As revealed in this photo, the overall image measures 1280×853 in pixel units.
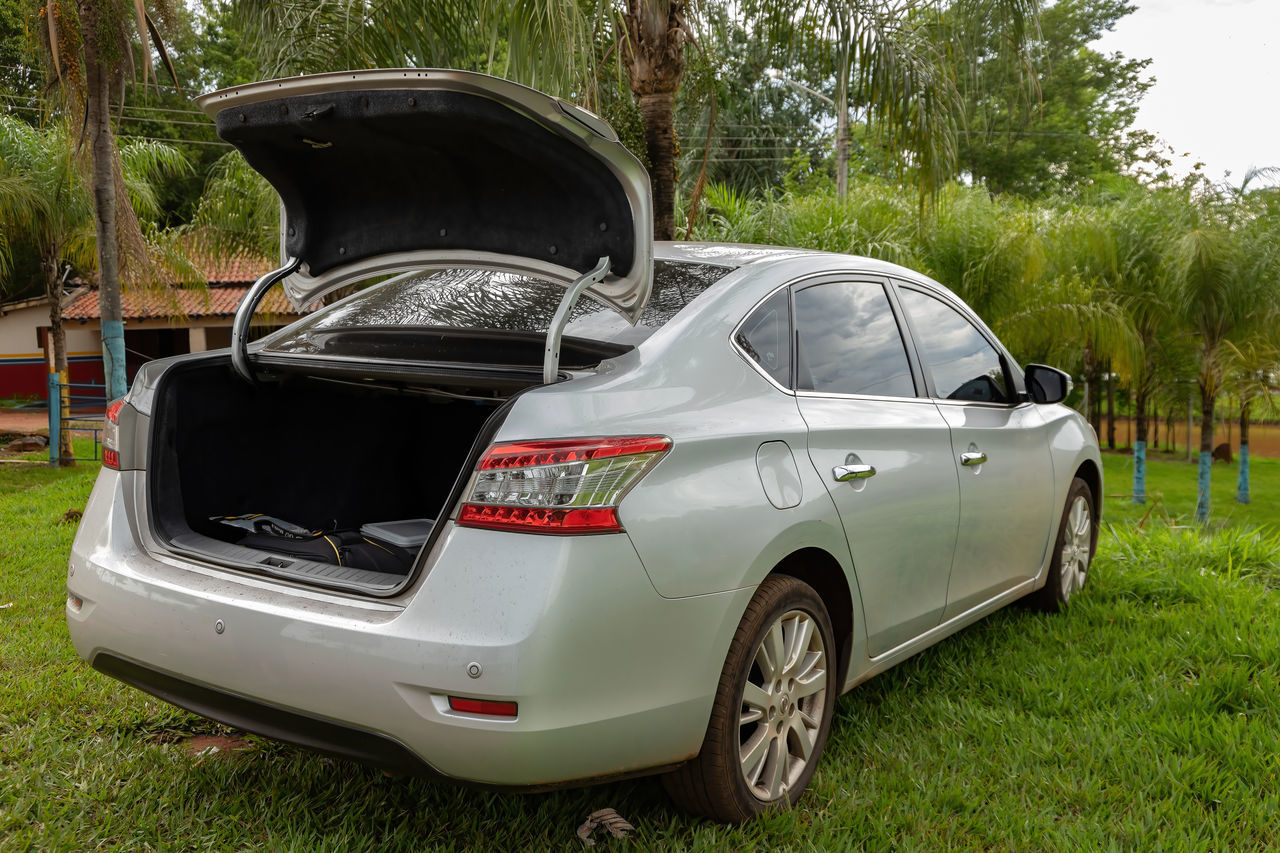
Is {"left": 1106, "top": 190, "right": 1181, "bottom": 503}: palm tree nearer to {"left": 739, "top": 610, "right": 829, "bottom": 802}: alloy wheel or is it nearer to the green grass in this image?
the green grass

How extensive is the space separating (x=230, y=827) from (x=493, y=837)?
691 millimetres

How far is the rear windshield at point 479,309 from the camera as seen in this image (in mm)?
2949

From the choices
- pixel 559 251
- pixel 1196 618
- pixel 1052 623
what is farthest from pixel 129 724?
pixel 1196 618

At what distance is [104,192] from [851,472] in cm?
829

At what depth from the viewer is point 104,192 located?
9023 millimetres

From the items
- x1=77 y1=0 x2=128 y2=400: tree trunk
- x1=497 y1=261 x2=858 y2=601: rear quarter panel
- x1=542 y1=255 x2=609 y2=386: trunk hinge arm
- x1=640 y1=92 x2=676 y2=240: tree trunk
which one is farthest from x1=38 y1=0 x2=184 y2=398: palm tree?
x1=497 y1=261 x2=858 y2=601: rear quarter panel

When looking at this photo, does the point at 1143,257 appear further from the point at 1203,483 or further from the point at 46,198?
the point at 46,198


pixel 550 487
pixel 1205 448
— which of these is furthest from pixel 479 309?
pixel 1205 448

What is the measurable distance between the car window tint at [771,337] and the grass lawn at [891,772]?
120 centimetres

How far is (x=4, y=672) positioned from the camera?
3797mm

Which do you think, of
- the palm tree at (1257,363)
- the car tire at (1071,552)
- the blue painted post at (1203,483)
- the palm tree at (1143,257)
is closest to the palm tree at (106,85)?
the car tire at (1071,552)

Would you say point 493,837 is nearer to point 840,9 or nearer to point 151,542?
point 151,542

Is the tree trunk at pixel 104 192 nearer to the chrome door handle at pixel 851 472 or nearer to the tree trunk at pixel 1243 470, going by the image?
the chrome door handle at pixel 851 472

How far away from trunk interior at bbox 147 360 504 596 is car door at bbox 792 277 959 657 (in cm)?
101
